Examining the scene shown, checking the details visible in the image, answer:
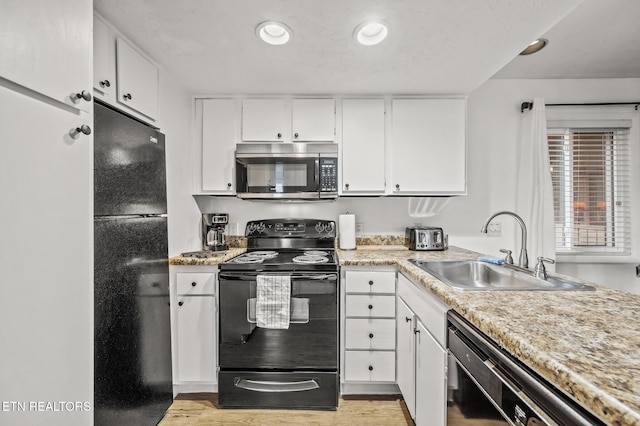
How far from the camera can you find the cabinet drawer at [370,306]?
2016mm

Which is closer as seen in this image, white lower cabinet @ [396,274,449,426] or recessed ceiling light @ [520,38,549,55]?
white lower cabinet @ [396,274,449,426]

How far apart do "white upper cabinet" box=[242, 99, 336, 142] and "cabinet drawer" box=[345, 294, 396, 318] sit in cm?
126

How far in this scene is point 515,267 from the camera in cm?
161

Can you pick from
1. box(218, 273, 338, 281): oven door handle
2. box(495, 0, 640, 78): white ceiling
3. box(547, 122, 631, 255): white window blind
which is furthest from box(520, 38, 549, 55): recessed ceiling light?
box(218, 273, 338, 281): oven door handle

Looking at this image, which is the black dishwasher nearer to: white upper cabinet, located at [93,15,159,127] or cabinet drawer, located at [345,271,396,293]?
cabinet drawer, located at [345,271,396,293]

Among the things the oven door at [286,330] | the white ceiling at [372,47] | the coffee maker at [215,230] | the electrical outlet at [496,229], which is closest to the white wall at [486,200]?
the electrical outlet at [496,229]

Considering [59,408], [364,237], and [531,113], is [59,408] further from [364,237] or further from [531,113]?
[531,113]

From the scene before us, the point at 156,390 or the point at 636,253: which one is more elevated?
the point at 636,253

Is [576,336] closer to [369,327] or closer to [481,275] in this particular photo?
[481,275]

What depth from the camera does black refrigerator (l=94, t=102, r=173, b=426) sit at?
1.32 m

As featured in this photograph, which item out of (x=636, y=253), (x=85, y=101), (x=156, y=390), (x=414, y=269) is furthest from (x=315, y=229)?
(x=636, y=253)

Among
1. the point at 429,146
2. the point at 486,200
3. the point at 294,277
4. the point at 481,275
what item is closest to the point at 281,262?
the point at 294,277

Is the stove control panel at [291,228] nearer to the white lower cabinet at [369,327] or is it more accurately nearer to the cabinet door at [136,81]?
the white lower cabinet at [369,327]

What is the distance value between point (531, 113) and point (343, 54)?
1.86 m
